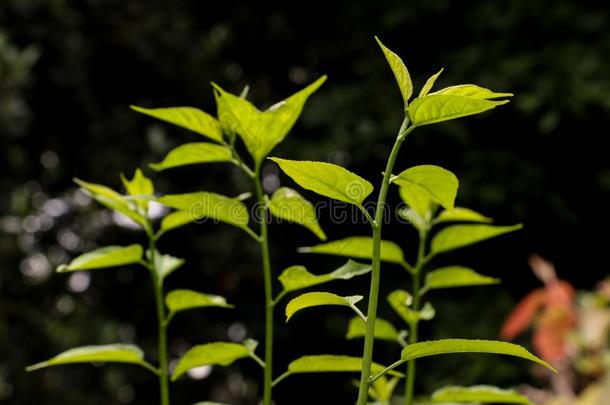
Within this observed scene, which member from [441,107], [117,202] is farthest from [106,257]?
[441,107]

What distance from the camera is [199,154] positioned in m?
0.80

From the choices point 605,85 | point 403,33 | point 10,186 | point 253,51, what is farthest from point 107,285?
point 605,85

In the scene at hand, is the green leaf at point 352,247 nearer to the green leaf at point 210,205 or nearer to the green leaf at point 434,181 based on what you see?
the green leaf at point 210,205

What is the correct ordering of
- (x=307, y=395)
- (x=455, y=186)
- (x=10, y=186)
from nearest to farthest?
(x=455, y=186), (x=10, y=186), (x=307, y=395)

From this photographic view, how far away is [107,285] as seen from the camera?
333 cm

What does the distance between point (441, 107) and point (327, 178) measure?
0.11 metres

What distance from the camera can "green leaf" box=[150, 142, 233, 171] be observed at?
0.77 meters

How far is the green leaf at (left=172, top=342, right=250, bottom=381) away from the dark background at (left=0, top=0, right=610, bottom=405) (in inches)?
88.5

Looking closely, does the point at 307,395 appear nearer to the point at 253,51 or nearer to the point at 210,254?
the point at 210,254

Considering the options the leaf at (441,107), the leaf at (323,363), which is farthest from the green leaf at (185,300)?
the leaf at (441,107)

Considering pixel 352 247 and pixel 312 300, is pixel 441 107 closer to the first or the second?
pixel 312 300

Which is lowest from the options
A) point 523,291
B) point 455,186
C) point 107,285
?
point 523,291

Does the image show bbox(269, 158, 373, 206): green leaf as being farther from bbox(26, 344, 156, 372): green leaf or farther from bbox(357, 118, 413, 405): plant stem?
bbox(26, 344, 156, 372): green leaf

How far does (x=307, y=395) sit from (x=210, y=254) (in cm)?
115
